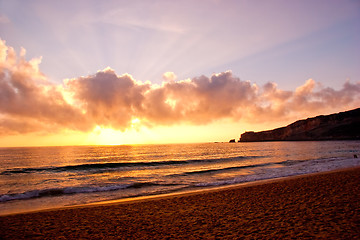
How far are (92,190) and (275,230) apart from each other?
15945 millimetres

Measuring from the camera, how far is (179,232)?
7094 mm

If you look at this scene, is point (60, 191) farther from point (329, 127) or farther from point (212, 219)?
point (329, 127)

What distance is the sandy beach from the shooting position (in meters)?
6.71

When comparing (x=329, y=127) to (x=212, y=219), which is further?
(x=329, y=127)

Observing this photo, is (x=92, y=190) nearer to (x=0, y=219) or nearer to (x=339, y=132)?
(x=0, y=219)

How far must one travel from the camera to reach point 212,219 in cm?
822

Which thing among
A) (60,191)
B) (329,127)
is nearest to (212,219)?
(60,191)

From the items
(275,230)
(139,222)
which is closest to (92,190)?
(139,222)

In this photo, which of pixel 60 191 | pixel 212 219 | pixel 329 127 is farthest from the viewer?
pixel 329 127

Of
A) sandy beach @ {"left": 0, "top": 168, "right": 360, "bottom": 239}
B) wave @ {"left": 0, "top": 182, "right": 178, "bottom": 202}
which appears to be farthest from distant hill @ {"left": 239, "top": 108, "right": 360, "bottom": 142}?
sandy beach @ {"left": 0, "top": 168, "right": 360, "bottom": 239}

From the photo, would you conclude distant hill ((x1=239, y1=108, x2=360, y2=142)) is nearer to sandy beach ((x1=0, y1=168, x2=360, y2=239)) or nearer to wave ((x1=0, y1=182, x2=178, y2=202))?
wave ((x1=0, y1=182, x2=178, y2=202))

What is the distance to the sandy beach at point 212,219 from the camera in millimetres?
6711

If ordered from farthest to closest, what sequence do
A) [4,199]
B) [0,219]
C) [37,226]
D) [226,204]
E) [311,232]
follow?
[4,199]
[226,204]
[0,219]
[37,226]
[311,232]

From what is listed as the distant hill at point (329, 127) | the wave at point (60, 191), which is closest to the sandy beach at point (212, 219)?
the wave at point (60, 191)
